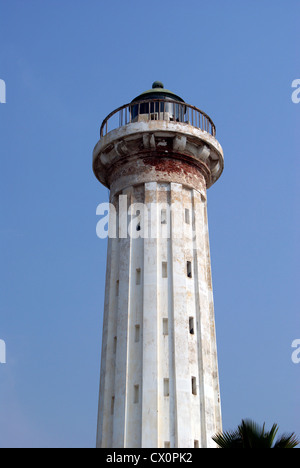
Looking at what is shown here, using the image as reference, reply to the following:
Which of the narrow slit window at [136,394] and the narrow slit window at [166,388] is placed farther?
the narrow slit window at [136,394]

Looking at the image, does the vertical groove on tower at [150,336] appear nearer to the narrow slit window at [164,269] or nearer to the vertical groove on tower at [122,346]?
the narrow slit window at [164,269]

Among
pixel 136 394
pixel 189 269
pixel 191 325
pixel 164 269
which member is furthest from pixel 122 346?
pixel 189 269

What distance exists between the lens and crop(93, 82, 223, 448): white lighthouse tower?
28.7 meters

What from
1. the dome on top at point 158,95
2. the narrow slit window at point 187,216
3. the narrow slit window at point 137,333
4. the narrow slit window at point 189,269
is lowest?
the narrow slit window at point 137,333

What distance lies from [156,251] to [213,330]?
5.27 metres

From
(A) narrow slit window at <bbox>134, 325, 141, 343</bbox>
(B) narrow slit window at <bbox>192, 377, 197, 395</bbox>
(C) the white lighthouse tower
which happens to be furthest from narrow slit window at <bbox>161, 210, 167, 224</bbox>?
(B) narrow slit window at <bbox>192, 377, 197, 395</bbox>

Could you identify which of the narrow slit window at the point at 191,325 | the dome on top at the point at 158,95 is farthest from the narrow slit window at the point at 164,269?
the dome on top at the point at 158,95

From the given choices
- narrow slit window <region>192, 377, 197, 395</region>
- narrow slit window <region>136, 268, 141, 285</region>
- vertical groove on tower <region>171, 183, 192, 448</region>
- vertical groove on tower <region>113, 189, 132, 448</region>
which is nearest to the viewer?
vertical groove on tower <region>171, 183, 192, 448</region>

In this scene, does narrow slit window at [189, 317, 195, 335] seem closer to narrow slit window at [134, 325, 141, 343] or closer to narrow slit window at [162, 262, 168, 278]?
narrow slit window at [162, 262, 168, 278]

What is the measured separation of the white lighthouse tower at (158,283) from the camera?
28.7m

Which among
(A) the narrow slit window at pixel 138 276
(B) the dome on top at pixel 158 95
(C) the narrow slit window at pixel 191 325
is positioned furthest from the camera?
(B) the dome on top at pixel 158 95

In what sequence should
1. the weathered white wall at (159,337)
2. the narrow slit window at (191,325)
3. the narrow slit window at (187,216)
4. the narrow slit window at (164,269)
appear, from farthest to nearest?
the narrow slit window at (187,216)
the narrow slit window at (164,269)
the narrow slit window at (191,325)
the weathered white wall at (159,337)

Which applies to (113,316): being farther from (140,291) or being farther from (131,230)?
(131,230)
